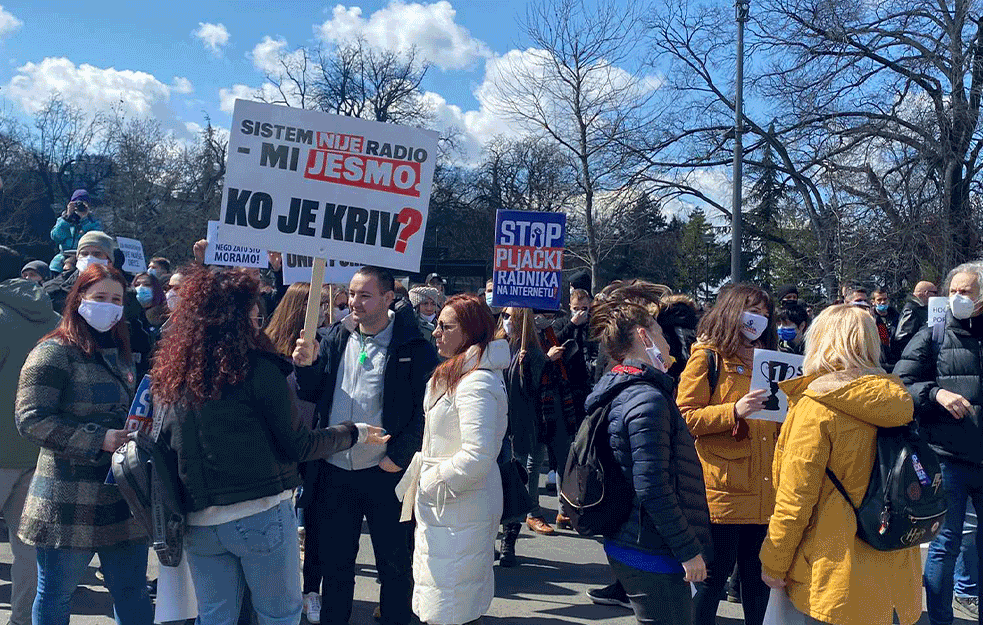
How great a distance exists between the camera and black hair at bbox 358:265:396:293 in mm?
4387

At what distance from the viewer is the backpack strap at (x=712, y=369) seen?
424 centimetres

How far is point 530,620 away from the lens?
5035 millimetres

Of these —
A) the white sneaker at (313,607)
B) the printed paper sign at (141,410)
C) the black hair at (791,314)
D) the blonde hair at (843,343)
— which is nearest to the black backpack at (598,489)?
the blonde hair at (843,343)

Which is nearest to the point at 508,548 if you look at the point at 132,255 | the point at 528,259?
the point at 528,259

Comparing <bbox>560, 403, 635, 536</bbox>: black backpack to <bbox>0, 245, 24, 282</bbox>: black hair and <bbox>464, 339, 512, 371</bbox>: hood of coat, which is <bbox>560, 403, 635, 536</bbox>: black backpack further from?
<bbox>0, 245, 24, 282</bbox>: black hair

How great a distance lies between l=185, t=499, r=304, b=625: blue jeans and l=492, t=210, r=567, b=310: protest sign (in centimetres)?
360

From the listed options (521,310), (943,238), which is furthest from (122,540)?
(943,238)

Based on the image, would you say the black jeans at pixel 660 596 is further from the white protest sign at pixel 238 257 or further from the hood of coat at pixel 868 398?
the white protest sign at pixel 238 257

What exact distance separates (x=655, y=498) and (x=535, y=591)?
273 centimetres

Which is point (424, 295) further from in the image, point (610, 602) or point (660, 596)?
point (660, 596)

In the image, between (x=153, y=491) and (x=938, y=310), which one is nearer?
(x=153, y=491)

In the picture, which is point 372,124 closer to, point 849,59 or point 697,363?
point 697,363

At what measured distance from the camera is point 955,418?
4500 millimetres

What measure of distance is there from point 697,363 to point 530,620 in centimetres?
194
